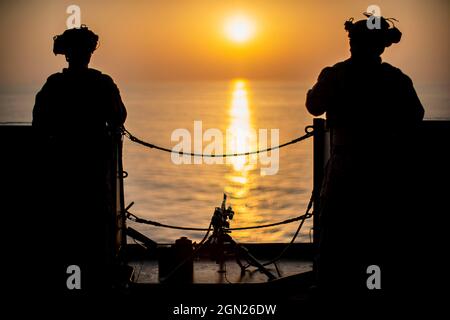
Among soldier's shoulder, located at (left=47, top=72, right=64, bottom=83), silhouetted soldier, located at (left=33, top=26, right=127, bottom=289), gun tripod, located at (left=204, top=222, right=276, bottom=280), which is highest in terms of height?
soldier's shoulder, located at (left=47, top=72, right=64, bottom=83)

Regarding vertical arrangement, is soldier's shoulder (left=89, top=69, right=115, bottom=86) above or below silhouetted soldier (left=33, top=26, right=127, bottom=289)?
above

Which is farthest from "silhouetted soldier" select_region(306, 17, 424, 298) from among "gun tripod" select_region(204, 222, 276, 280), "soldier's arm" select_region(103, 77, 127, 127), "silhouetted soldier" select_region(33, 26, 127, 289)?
"silhouetted soldier" select_region(33, 26, 127, 289)

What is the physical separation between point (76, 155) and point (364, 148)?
213 cm

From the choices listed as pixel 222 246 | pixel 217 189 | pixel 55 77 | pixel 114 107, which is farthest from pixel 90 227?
pixel 217 189

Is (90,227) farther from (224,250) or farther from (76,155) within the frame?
(224,250)

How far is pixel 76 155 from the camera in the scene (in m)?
6.18

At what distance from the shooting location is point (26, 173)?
623 centimetres

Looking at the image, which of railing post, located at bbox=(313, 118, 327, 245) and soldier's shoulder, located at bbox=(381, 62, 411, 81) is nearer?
soldier's shoulder, located at bbox=(381, 62, 411, 81)

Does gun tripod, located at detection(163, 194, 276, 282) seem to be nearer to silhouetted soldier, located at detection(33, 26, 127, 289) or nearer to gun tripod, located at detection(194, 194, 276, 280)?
gun tripod, located at detection(194, 194, 276, 280)

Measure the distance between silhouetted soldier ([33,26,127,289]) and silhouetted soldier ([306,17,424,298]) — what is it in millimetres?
1636

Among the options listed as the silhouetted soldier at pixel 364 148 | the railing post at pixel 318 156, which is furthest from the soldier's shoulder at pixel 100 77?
the railing post at pixel 318 156

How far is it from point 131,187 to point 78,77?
1663 cm

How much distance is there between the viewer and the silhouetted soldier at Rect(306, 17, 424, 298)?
19.9 ft
